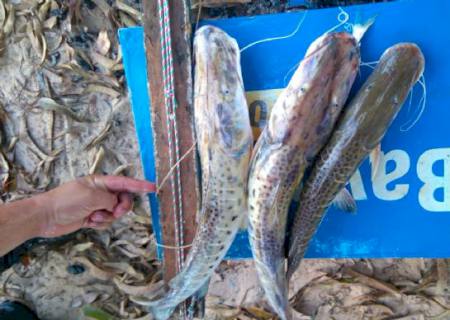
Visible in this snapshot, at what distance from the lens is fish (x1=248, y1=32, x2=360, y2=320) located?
1557mm

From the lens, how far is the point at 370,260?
2.54 meters

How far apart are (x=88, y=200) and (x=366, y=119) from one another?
126 centimetres

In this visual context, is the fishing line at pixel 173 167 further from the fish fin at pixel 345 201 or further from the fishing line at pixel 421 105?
the fishing line at pixel 421 105

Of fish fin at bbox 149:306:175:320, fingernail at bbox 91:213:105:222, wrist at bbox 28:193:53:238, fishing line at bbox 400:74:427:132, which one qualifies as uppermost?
fishing line at bbox 400:74:427:132

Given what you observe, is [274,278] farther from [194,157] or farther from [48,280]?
[48,280]

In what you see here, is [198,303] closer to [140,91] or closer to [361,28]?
[140,91]

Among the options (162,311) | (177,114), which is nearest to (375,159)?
(177,114)

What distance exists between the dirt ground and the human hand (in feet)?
1.61

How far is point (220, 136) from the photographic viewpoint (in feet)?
5.49

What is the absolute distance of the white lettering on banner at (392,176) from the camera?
6.12ft

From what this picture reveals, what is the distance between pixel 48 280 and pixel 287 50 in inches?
83.1

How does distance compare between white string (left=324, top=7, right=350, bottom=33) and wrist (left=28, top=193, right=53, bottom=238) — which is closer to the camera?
white string (left=324, top=7, right=350, bottom=33)

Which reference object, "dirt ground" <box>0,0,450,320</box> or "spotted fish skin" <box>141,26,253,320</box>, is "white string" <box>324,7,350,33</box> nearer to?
"spotted fish skin" <box>141,26,253,320</box>

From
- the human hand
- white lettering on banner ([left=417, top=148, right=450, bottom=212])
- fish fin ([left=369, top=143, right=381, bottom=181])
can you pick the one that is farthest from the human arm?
white lettering on banner ([left=417, top=148, right=450, bottom=212])
